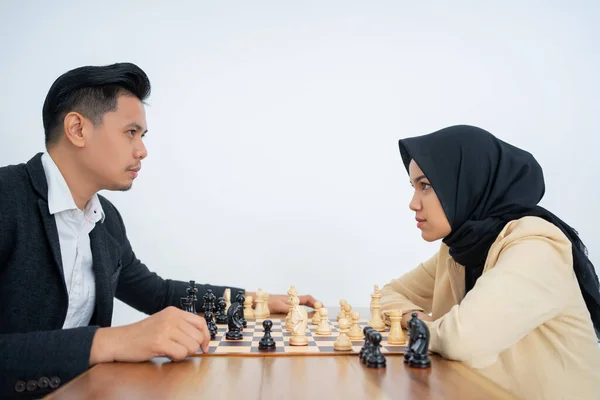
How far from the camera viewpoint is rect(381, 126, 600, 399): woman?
1395mm

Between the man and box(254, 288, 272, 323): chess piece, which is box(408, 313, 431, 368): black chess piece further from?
box(254, 288, 272, 323): chess piece

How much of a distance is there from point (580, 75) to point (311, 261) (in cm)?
260

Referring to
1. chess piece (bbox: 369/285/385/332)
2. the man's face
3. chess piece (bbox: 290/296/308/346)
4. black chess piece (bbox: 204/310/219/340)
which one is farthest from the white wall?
chess piece (bbox: 290/296/308/346)

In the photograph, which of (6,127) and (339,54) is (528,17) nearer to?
(339,54)

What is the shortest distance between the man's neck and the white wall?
181 cm

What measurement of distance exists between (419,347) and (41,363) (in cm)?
93

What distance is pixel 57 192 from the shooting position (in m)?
1.82

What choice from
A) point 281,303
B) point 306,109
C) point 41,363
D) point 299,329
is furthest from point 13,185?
point 306,109

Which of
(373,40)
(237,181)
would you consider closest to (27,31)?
(237,181)

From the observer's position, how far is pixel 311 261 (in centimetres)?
392

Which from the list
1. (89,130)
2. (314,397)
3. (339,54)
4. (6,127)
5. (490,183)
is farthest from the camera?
(339,54)

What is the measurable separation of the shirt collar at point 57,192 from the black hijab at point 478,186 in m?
1.26

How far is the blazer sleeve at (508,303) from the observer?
136 centimetres

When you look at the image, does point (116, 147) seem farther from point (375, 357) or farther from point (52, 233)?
point (375, 357)
